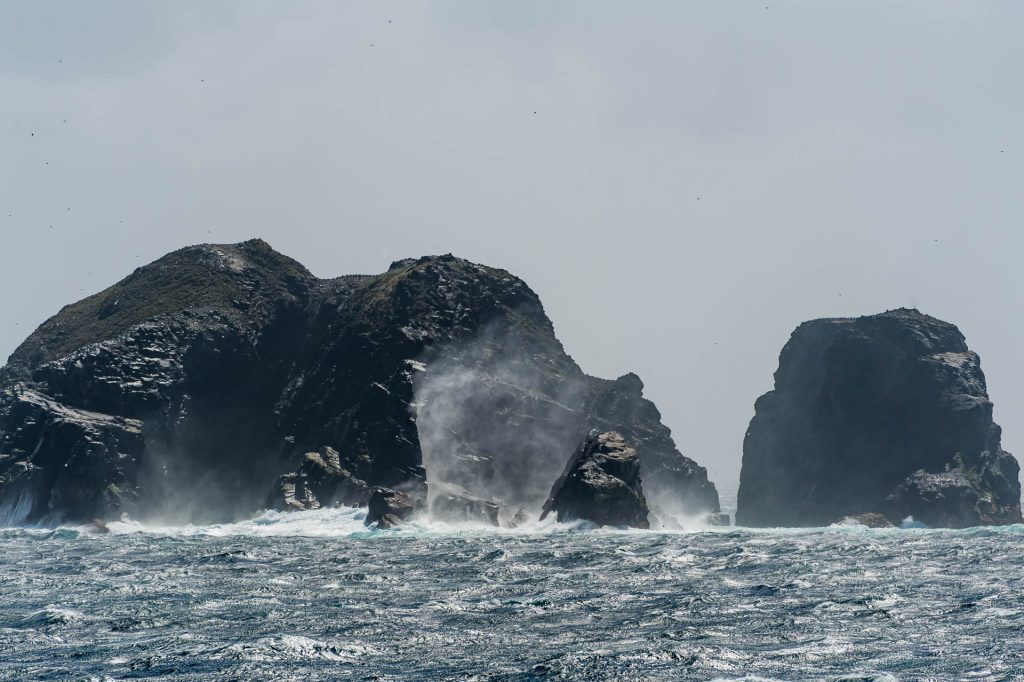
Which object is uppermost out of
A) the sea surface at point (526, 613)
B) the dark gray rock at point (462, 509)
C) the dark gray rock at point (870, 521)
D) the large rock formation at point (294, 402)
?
the large rock formation at point (294, 402)

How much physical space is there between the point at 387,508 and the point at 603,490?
24.8 meters

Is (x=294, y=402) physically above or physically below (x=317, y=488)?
above

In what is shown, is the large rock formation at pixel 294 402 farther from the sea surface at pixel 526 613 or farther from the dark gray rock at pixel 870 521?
the sea surface at pixel 526 613

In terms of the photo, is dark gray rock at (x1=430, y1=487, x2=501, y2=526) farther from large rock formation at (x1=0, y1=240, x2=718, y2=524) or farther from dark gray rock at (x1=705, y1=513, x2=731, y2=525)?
dark gray rock at (x1=705, y1=513, x2=731, y2=525)

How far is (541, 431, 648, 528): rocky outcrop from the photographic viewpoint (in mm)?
130000

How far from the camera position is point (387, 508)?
130 meters

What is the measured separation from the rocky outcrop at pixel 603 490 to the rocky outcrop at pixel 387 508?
17529 millimetres

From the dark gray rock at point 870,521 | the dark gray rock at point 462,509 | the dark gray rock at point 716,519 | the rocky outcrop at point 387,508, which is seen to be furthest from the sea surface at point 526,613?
the dark gray rock at point 716,519

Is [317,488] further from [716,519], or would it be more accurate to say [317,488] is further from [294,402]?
[716,519]

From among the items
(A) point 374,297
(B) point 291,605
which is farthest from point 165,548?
(A) point 374,297

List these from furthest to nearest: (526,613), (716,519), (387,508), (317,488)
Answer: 1. (716,519)
2. (317,488)
3. (387,508)
4. (526,613)

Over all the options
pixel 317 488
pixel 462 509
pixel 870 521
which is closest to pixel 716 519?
pixel 870 521

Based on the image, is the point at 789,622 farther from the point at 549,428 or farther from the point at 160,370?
the point at 160,370

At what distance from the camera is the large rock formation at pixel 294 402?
14838cm
